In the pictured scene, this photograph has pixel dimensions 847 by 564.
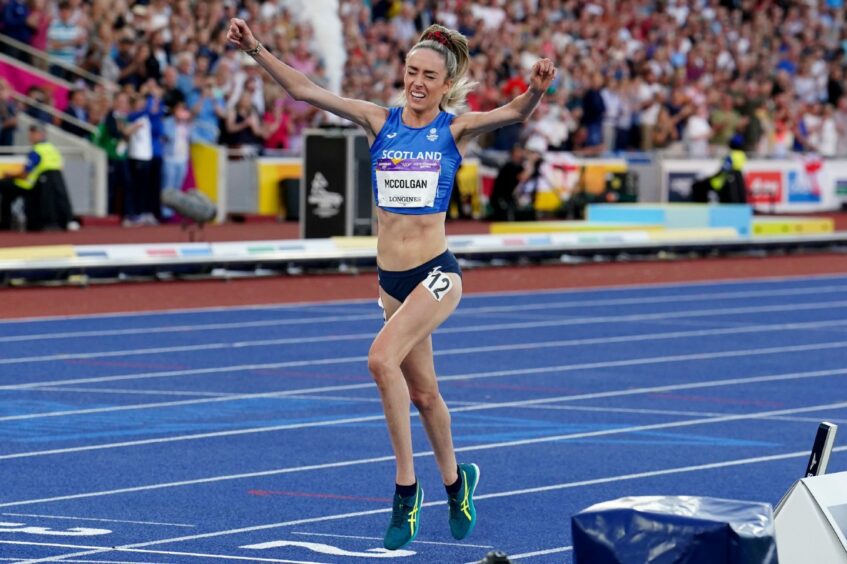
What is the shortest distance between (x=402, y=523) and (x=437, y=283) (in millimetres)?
937

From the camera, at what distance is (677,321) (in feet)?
55.0

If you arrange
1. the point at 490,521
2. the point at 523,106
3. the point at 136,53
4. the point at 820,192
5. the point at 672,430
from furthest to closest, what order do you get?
the point at 820,192 < the point at 136,53 < the point at 672,430 < the point at 490,521 < the point at 523,106

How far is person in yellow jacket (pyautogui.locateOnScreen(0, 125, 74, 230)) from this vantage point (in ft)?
75.6

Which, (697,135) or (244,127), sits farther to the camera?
(697,135)

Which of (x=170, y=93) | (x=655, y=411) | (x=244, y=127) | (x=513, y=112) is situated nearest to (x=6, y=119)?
(x=170, y=93)

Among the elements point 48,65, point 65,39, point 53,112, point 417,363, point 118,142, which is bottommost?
point 417,363

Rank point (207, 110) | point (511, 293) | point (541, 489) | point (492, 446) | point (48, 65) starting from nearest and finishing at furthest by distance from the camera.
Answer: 1. point (541, 489)
2. point (492, 446)
3. point (511, 293)
4. point (48, 65)
5. point (207, 110)

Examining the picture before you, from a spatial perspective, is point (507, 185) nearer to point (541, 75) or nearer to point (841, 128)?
point (841, 128)

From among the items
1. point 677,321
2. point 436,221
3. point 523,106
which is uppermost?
point 523,106

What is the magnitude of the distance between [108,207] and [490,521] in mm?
18708

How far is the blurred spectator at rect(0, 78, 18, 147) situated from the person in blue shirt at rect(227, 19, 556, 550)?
1736 cm

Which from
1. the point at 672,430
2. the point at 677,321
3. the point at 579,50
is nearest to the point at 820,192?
the point at 579,50

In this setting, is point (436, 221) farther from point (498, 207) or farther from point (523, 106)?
point (498, 207)

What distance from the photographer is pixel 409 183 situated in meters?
7.11
